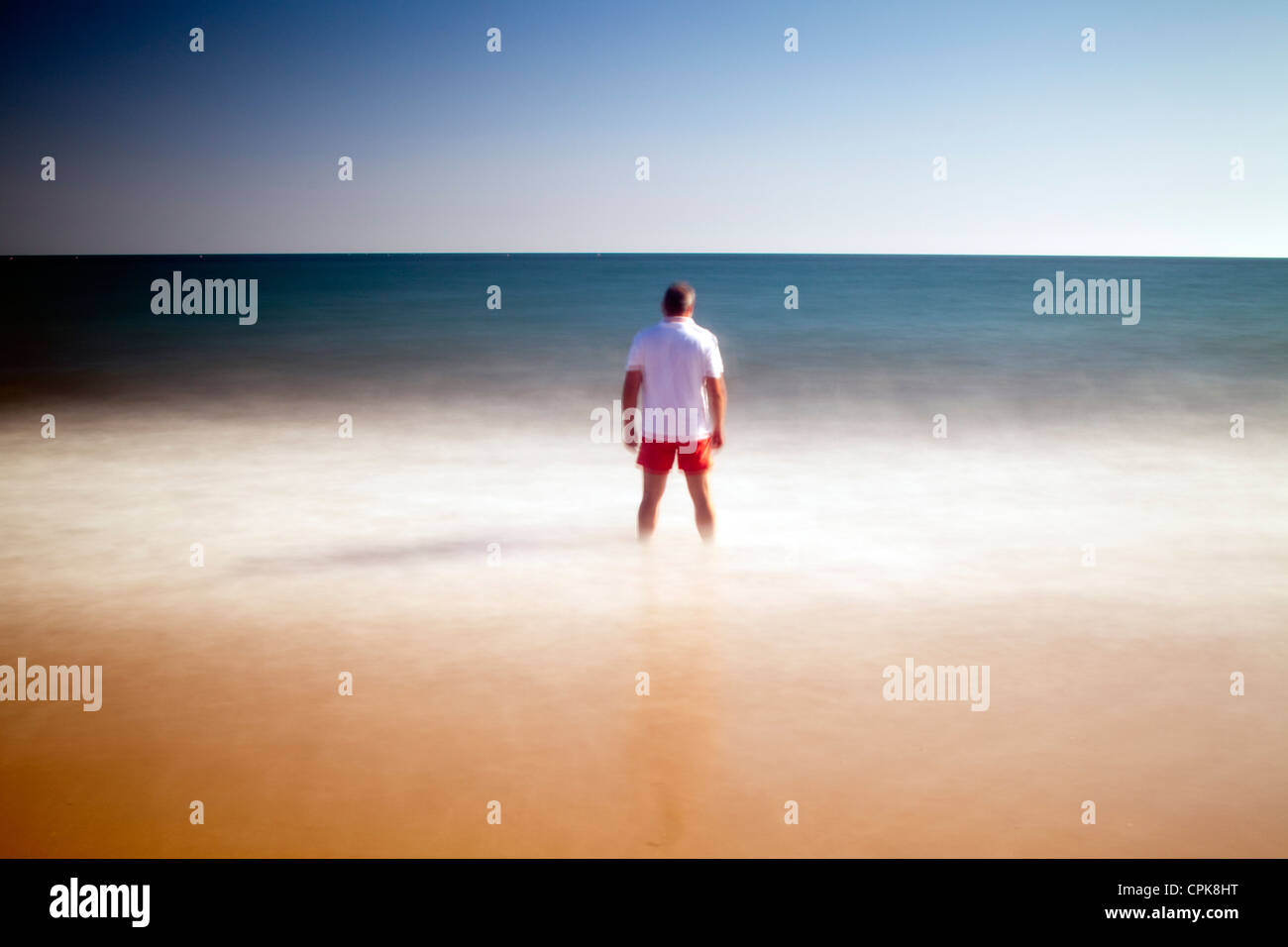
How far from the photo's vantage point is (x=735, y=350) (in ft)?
74.6

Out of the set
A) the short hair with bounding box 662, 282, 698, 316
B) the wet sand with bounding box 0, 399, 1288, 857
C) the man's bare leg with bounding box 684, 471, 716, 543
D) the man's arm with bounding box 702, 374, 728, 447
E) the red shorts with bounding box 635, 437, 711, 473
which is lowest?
the wet sand with bounding box 0, 399, 1288, 857

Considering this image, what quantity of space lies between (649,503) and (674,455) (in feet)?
1.19

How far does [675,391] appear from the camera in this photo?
5.82m

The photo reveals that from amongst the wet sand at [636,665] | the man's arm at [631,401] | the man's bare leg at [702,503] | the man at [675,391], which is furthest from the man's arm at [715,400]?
the wet sand at [636,665]

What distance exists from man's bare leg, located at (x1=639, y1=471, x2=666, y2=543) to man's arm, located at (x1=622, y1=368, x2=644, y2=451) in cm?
23

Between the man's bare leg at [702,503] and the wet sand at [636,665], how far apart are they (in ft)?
0.60

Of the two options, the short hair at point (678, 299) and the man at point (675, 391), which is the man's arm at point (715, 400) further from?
the short hair at point (678, 299)

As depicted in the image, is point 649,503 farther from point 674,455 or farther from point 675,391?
point 675,391

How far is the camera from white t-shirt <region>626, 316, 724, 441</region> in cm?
579

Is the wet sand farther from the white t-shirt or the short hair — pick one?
the short hair

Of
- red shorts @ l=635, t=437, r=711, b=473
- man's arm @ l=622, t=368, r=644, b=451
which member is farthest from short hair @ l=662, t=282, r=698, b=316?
red shorts @ l=635, t=437, r=711, b=473

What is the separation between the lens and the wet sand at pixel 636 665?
3242 millimetres

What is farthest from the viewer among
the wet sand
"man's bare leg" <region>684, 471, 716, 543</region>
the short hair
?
"man's bare leg" <region>684, 471, 716, 543</region>

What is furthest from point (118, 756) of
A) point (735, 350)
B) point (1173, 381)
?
point (735, 350)
